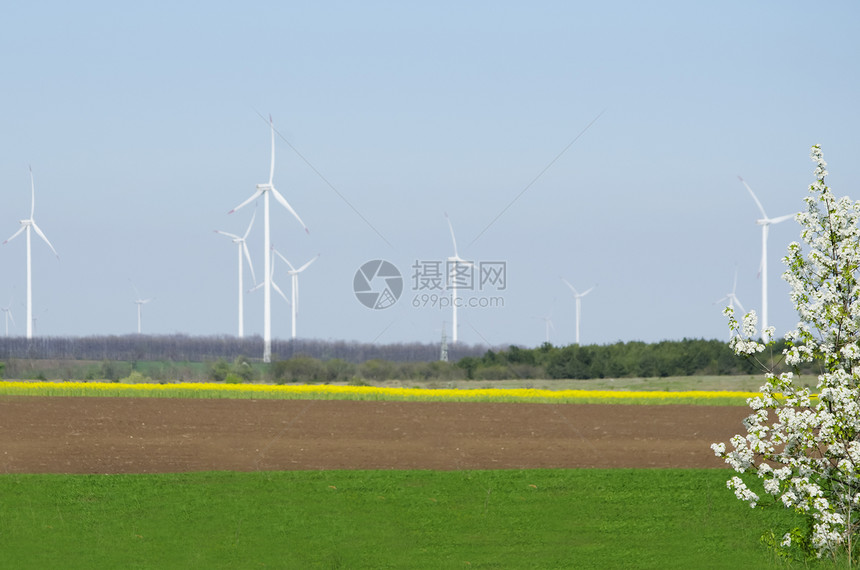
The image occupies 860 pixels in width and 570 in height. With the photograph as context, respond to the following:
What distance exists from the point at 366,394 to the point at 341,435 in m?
12.8

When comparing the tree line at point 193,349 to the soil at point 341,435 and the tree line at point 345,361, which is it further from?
the soil at point 341,435

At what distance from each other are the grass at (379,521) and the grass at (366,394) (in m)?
20.8

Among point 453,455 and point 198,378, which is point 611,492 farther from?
point 198,378

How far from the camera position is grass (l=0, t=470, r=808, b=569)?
14961 millimetres

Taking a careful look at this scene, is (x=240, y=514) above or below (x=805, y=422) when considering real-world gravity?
below

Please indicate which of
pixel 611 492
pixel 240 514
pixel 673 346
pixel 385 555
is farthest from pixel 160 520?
pixel 673 346

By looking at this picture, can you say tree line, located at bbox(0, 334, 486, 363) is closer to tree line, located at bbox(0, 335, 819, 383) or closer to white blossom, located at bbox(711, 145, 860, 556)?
tree line, located at bbox(0, 335, 819, 383)

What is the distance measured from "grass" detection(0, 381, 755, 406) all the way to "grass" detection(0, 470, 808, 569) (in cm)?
2078

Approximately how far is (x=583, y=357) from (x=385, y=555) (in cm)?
4897

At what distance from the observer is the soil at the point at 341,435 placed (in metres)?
25.0

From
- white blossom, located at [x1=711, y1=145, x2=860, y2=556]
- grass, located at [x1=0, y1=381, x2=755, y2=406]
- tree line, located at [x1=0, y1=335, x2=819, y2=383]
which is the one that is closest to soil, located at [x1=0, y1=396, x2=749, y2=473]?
grass, located at [x1=0, y1=381, x2=755, y2=406]

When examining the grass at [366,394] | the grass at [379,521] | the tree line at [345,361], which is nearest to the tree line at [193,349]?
the tree line at [345,361]

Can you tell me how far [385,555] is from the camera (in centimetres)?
1514

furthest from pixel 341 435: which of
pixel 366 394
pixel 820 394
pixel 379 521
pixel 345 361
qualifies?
pixel 345 361
